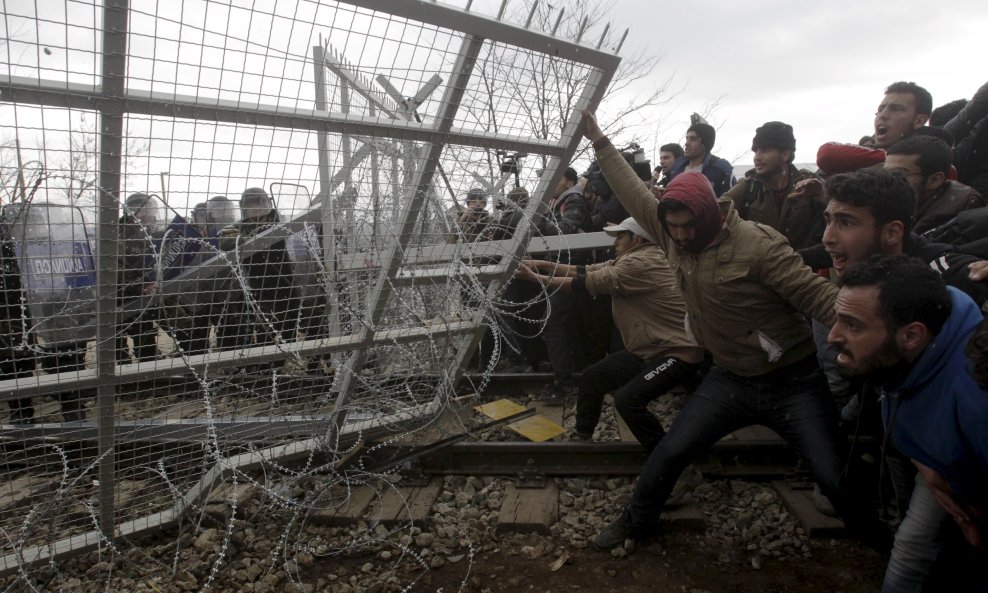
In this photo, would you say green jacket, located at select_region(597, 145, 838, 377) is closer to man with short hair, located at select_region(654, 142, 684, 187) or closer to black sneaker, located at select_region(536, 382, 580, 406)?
black sneaker, located at select_region(536, 382, 580, 406)

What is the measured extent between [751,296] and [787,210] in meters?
1.53

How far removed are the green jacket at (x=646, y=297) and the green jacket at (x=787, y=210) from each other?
0.72 meters

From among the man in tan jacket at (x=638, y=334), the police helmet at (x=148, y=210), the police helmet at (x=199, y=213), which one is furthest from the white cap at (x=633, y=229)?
the police helmet at (x=148, y=210)

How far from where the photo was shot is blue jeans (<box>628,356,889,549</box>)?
3129mm

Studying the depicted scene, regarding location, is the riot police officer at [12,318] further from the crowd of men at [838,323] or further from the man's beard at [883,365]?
the man's beard at [883,365]

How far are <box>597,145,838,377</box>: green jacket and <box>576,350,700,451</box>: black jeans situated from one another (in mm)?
522

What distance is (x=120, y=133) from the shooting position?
231 centimetres

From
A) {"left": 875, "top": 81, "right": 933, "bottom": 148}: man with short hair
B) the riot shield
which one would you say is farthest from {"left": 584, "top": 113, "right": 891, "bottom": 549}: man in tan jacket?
the riot shield

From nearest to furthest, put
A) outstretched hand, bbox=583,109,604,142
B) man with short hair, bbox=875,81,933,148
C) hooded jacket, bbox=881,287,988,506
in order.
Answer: hooded jacket, bbox=881,287,988,506
outstretched hand, bbox=583,109,604,142
man with short hair, bbox=875,81,933,148

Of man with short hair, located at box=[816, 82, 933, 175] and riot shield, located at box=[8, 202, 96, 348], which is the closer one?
riot shield, located at box=[8, 202, 96, 348]

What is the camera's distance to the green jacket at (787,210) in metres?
4.25

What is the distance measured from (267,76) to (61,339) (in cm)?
148

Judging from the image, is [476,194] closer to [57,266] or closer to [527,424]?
[57,266]

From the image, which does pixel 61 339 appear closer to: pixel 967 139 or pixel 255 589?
pixel 255 589
